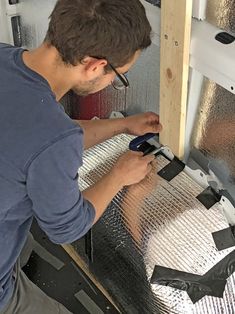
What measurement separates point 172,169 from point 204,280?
252 mm

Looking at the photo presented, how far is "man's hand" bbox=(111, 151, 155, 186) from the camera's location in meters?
1.15

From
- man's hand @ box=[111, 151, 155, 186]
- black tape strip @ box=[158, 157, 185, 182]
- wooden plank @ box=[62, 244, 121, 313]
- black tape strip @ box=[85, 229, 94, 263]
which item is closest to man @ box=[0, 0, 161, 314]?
man's hand @ box=[111, 151, 155, 186]

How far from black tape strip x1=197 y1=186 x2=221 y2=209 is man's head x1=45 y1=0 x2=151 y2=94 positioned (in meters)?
0.38

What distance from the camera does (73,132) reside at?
881mm

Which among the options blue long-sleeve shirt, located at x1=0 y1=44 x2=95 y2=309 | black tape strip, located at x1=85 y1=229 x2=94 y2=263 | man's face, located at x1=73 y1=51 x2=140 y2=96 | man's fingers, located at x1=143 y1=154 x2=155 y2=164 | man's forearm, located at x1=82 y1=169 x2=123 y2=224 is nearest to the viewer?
blue long-sleeve shirt, located at x1=0 y1=44 x2=95 y2=309

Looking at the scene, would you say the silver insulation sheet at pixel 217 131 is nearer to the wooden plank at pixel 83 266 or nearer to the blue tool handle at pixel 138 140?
the blue tool handle at pixel 138 140

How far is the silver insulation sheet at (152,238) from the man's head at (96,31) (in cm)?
39

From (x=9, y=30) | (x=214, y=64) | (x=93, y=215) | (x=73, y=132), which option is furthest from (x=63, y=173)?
(x=9, y=30)

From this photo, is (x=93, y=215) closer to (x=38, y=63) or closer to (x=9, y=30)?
(x=38, y=63)

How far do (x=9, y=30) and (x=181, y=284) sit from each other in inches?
40.8

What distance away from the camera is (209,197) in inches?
45.9

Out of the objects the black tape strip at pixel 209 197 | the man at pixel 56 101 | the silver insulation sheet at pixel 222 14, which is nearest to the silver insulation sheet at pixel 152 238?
the black tape strip at pixel 209 197

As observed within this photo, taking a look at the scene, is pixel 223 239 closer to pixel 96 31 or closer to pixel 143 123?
pixel 143 123

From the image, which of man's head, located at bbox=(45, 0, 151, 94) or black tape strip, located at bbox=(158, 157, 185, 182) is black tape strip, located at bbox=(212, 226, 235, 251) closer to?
black tape strip, located at bbox=(158, 157, 185, 182)
